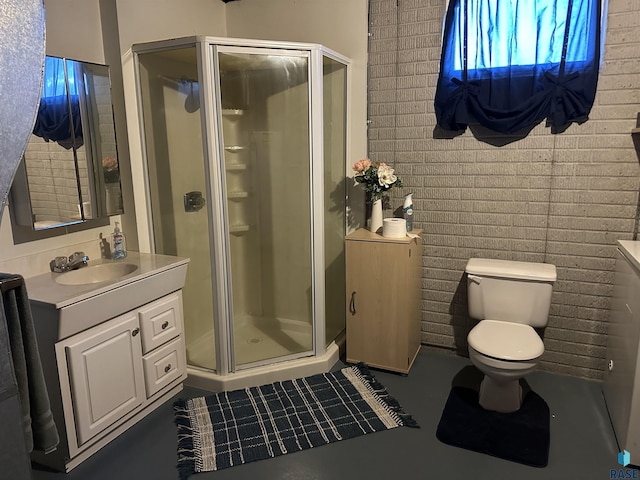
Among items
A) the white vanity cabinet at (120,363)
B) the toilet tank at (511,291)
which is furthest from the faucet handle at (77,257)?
the toilet tank at (511,291)

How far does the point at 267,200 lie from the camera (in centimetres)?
314

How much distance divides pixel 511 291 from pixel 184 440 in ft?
6.27

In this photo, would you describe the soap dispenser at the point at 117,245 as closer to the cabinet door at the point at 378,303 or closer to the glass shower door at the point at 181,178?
the glass shower door at the point at 181,178

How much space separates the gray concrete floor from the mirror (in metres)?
1.12

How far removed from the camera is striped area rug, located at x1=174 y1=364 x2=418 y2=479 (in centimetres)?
215

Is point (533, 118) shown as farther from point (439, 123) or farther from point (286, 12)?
point (286, 12)

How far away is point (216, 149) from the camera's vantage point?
96.3 inches

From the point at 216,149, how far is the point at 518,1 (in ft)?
6.05

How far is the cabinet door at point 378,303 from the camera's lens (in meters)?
2.70

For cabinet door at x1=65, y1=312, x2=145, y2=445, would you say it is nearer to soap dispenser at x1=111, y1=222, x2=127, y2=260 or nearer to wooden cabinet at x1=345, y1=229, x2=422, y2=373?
soap dispenser at x1=111, y1=222, x2=127, y2=260

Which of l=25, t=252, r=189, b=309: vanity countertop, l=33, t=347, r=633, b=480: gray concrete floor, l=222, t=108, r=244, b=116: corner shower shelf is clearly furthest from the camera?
l=222, t=108, r=244, b=116: corner shower shelf

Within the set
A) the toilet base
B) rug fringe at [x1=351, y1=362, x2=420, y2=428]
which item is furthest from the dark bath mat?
rug fringe at [x1=351, y1=362, x2=420, y2=428]

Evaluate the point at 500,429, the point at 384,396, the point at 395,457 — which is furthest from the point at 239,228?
the point at 500,429

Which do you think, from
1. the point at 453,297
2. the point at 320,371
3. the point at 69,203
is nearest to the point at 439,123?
the point at 453,297
